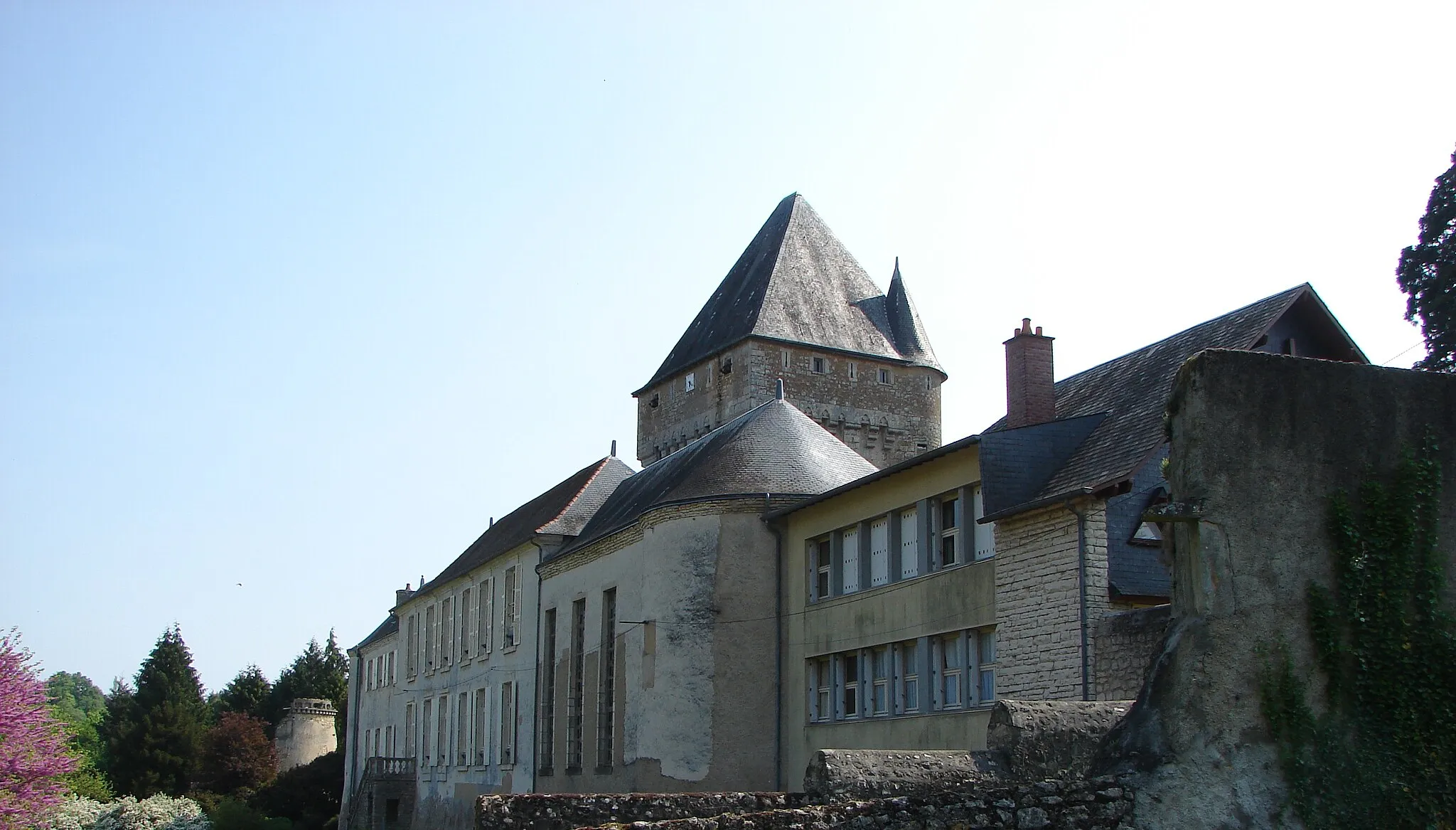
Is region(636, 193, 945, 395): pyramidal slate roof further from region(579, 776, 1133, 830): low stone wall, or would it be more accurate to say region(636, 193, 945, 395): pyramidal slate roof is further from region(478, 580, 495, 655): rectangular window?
region(579, 776, 1133, 830): low stone wall

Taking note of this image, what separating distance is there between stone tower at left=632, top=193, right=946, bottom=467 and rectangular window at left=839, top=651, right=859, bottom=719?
27513 millimetres

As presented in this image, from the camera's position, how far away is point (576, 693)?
106ft

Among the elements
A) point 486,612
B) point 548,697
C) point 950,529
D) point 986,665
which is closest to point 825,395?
point 486,612

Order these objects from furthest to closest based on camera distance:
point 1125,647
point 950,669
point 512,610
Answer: point 512,610 → point 950,669 → point 1125,647

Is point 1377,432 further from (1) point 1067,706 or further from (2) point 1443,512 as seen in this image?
(1) point 1067,706

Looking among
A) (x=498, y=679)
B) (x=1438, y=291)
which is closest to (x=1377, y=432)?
(x=1438, y=291)

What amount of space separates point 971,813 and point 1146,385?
1431 cm

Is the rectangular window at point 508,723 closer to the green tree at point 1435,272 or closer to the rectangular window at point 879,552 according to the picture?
the rectangular window at point 879,552

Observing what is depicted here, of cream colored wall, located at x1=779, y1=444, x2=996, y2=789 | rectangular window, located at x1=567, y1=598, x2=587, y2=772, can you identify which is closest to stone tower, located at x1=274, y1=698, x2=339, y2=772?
rectangular window, located at x1=567, y1=598, x2=587, y2=772

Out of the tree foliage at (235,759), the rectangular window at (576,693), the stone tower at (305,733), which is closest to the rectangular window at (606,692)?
Answer: the rectangular window at (576,693)

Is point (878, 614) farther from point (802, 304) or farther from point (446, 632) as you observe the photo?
point (802, 304)

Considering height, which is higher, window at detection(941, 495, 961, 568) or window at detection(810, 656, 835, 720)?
window at detection(941, 495, 961, 568)

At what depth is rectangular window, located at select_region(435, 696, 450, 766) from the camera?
42094 millimetres

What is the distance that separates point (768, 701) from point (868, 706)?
3.39 meters
